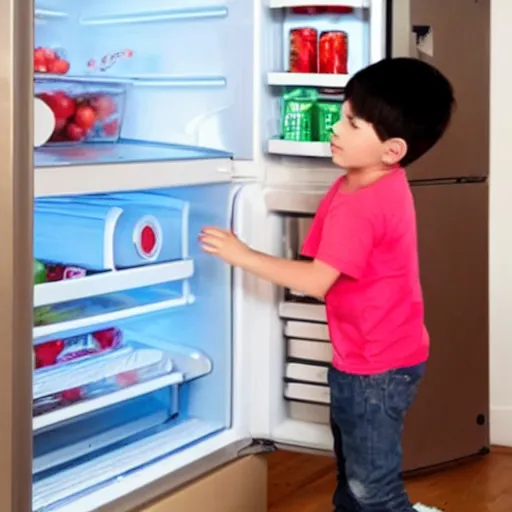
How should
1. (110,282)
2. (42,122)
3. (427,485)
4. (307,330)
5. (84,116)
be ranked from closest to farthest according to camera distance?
(42,122) < (110,282) < (84,116) < (307,330) < (427,485)

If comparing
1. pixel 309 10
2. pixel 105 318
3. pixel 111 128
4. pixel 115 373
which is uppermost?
pixel 309 10

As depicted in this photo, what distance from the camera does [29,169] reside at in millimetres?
1315

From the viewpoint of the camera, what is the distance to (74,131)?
180 cm

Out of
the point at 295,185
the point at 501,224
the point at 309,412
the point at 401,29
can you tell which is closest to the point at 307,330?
the point at 309,412

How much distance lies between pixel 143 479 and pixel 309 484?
83cm

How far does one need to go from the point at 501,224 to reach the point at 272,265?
1.22 meters

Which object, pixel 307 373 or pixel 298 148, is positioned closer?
pixel 298 148

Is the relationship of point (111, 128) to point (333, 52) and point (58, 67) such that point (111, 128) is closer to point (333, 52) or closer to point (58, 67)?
point (58, 67)

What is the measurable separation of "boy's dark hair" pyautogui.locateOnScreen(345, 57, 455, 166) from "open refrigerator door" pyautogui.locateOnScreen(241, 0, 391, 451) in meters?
0.19

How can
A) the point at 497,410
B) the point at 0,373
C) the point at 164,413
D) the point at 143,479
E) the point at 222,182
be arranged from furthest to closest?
the point at 497,410
the point at 164,413
the point at 222,182
the point at 143,479
the point at 0,373

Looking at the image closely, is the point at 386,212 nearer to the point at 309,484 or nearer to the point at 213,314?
the point at 213,314

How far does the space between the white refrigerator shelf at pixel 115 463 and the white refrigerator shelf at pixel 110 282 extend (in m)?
0.29

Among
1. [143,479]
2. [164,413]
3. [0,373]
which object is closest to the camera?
[0,373]

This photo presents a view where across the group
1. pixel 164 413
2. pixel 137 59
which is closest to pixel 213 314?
pixel 164 413
